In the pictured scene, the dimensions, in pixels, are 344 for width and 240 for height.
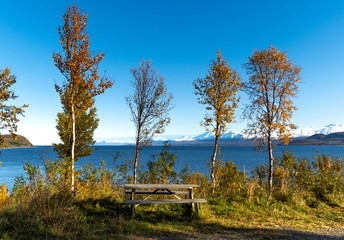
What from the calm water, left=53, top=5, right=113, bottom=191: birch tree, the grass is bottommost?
the calm water

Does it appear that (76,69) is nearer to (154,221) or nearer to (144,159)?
(154,221)

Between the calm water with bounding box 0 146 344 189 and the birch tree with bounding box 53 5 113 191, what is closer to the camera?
the birch tree with bounding box 53 5 113 191

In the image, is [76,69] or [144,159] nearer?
[76,69]

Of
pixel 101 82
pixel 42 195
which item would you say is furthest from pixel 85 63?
pixel 42 195

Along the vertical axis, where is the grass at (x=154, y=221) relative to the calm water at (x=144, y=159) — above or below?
above

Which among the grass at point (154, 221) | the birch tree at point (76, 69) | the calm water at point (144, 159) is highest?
the birch tree at point (76, 69)

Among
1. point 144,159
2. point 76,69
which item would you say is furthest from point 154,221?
point 144,159

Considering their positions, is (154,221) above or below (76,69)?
below

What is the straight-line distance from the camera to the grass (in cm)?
495

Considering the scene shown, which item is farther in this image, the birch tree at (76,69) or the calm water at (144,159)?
the calm water at (144,159)

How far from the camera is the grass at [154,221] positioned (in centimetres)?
495

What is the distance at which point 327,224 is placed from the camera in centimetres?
642

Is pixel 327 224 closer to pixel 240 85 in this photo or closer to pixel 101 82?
pixel 240 85

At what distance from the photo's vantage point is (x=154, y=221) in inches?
237
